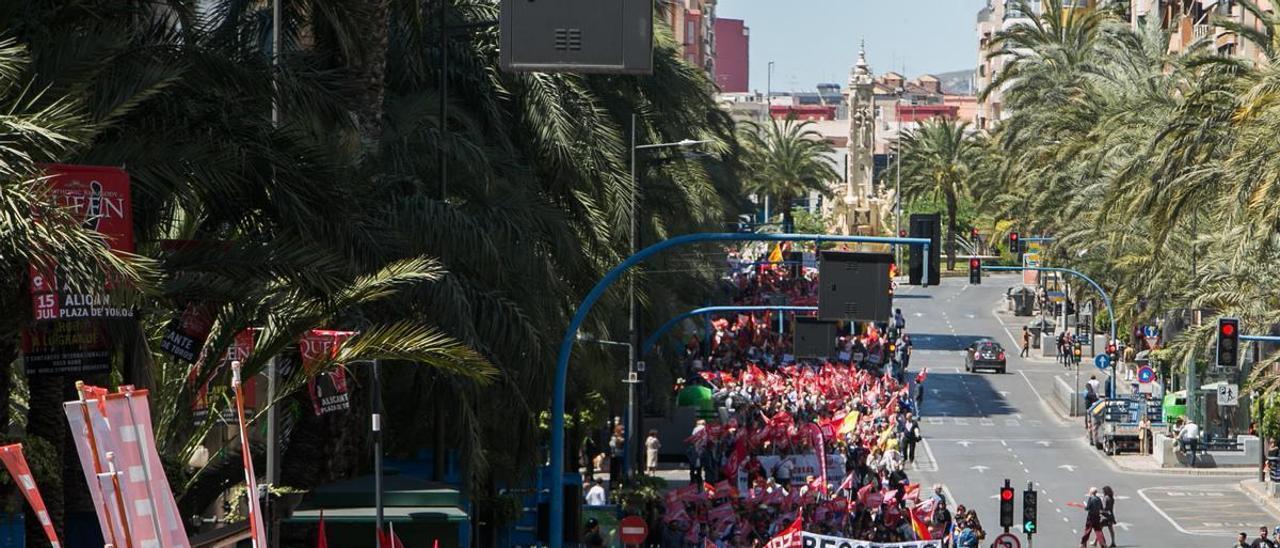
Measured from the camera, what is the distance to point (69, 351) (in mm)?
14867

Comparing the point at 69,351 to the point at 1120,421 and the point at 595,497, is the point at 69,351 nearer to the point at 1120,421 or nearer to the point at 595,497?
the point at 595,497

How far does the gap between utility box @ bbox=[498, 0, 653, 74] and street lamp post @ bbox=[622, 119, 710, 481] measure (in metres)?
20.4

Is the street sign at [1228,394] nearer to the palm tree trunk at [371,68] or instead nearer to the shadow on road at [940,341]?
the palm tree trunk at [371,68]

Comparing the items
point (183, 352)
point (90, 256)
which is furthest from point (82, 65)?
point (183, 352)

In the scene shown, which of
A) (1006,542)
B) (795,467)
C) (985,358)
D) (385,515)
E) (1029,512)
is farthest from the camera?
(985,358)

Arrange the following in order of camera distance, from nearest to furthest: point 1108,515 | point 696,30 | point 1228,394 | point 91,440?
point 91,440, point 1108,515, point 1228,394, point 696,30

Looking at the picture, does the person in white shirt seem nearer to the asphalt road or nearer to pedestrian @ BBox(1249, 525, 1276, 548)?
the asphalt road

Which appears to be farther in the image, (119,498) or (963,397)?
(963,397)

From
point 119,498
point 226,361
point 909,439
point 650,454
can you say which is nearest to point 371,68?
point 226,361

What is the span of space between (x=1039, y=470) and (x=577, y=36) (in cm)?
3590

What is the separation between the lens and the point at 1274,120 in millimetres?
28875

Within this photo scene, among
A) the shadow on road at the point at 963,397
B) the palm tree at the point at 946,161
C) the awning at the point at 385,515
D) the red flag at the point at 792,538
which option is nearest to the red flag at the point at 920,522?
the red flag at the point at 792,538

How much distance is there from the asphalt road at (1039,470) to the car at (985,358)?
0.46 m

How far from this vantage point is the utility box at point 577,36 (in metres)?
12.8
